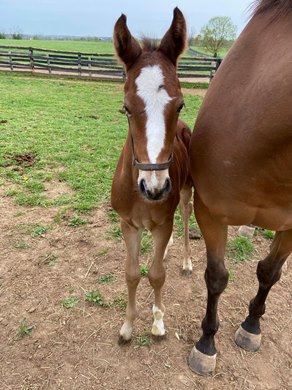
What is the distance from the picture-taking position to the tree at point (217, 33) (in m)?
22.7

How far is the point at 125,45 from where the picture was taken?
1.65 m

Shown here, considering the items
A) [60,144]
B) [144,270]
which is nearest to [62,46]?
[60,144]

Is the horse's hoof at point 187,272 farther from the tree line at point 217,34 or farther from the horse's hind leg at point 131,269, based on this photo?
the tree line at point 217,34

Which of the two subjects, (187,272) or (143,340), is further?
(187,272)

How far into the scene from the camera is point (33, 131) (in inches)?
249

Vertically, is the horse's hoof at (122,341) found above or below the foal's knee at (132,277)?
below

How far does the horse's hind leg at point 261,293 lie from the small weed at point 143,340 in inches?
23.8

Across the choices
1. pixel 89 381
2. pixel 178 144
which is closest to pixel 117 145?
pixel 178 144

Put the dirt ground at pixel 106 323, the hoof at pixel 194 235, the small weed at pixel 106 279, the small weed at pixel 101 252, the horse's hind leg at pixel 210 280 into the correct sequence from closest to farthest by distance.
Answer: the horse's hind leg at pixel 210 280 < the dirt ground at pixel 106 323 < the small weed at pixel 106 279 < the small weed at pixel 101 252 < the hoof at pixel 194 235

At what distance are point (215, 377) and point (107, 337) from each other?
742mm

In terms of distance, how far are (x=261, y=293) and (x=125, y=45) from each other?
1794mm

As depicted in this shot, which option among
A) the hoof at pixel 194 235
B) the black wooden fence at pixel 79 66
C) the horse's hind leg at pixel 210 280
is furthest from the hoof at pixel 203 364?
the black wooden fence at pixel 79 66

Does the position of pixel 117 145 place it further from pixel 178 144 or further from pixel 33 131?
pixel 178 144

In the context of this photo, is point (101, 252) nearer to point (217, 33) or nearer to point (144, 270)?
point (144, 270)
